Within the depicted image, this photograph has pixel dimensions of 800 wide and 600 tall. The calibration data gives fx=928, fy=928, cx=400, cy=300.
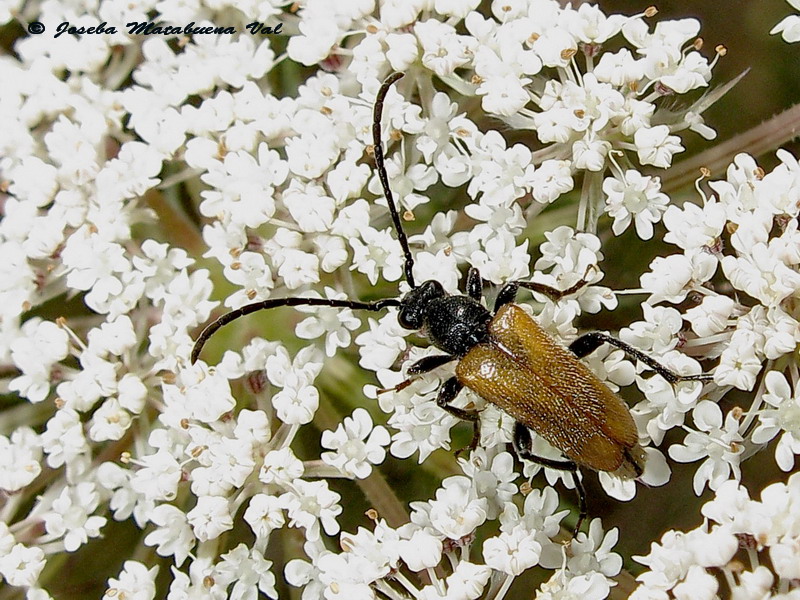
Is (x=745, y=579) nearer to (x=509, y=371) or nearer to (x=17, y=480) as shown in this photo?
(x=509, y=371)

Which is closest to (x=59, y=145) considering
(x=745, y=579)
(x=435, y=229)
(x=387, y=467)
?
(x=435, y=229)

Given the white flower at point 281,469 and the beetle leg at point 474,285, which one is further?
the beetle leg at point 474,285

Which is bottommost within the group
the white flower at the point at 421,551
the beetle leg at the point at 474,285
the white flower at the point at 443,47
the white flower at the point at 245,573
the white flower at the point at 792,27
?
the white flower at the point at 245,573

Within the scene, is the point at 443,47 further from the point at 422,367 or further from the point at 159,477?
the point at 159,477

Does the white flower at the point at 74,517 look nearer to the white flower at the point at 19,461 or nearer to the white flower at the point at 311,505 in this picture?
the white flower at the point at 19,461

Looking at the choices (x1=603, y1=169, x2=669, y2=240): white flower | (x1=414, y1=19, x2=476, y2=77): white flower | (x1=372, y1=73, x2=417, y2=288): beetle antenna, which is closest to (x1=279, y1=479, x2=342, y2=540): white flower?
(x1=372, y1=73, x2=417, y2=288): beetle antenna

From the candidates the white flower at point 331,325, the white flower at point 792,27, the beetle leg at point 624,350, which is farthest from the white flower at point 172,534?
the white flower at point 792,27

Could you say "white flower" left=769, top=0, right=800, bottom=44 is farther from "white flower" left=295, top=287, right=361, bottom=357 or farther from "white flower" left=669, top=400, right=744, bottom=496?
"white flower" left=295, top=287, right=361, bottom=357
